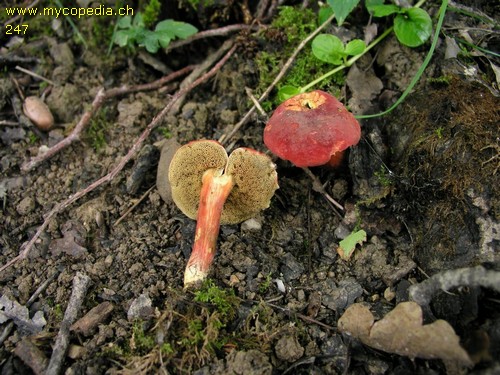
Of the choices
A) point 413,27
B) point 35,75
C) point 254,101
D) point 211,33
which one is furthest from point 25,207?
point 413,27

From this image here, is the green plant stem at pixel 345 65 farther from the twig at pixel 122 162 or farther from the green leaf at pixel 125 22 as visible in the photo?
the green leaf at pixel 125 22

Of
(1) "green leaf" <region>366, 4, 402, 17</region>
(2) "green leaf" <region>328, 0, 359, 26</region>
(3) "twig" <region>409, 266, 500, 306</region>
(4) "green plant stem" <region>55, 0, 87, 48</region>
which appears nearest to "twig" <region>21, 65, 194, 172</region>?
(4) "green plant stem" <region>55, 0, 87, 48</region>

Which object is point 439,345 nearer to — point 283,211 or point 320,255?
point 320,255

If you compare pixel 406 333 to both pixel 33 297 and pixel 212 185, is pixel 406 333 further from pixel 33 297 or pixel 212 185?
pixel 33 297

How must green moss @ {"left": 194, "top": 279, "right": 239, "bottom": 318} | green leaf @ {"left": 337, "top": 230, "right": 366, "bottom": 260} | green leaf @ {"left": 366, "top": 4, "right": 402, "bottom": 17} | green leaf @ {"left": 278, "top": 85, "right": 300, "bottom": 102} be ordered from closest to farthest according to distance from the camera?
1. green moss @ {"left": 194, "top": 279, "right": 239, "bottom": 318}
2. green leaf @ {"left": 337, "top": 230, "right": 366, "bottom": 260}
3. green leaf @ {"left": 366, "top": 4, "right": 402, "bottom": 17}
4. green leaf @ {"left": 278, "top": 85, "right": 300, "bottom": 102}

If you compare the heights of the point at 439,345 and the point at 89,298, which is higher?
the point at 439,345

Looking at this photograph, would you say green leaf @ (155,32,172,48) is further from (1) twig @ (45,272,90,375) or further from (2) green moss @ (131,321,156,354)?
(2) green moss @ (131,321,156,354)

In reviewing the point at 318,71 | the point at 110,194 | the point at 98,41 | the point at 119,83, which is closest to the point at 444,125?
the point at 318,71
